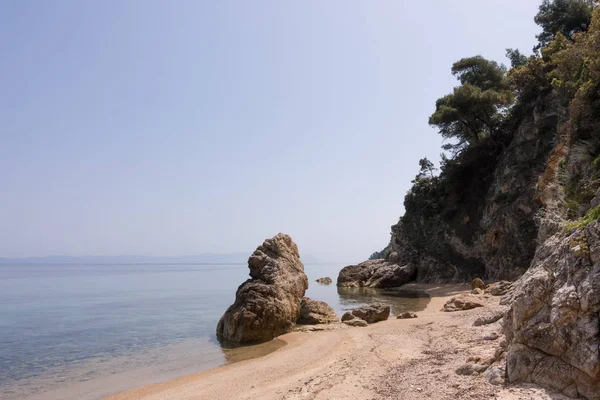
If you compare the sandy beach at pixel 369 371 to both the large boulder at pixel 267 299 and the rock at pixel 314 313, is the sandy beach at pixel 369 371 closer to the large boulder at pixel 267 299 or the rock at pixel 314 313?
the large boulder at pixel 267 299

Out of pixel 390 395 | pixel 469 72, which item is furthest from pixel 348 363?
pixel 469 72

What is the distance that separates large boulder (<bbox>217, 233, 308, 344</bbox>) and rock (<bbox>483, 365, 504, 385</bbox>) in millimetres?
11730

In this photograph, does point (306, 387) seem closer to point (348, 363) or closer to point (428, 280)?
point (348, 363)

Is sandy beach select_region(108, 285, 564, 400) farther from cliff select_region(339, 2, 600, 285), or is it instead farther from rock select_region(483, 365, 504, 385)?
cliff select_region(339, 2, 600, 285)

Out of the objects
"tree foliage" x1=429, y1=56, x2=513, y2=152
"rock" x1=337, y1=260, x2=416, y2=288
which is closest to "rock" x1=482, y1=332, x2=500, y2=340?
"tree foliage" x1=429, y1=56, x2=513, y2=152

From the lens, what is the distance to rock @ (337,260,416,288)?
4281cm

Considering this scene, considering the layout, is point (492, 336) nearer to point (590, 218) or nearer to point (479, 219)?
Result: point (590, 218)

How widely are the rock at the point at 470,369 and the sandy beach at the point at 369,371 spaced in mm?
154

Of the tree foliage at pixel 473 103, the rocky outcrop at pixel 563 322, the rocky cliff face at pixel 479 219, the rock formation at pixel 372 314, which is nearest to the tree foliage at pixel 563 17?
the tree foliage at pixel 473 103

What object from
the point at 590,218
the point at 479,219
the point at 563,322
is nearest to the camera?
the point at 563,322

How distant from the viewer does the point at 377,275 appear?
44.9 metres

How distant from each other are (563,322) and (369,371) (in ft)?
15.9

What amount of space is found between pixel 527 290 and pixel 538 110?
2971cm

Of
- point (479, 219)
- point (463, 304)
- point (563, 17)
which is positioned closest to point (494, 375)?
point (463, 304)
